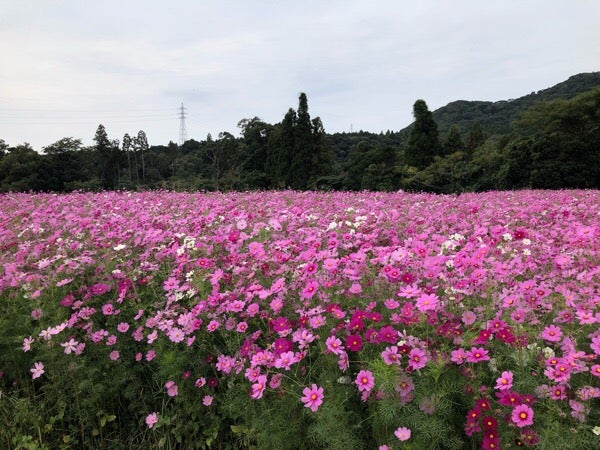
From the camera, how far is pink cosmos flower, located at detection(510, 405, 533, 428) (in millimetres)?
1593

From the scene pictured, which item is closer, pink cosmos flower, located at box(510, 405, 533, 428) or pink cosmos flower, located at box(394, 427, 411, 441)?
pink cosmos flower, located at box(510, 405, 533, 428)

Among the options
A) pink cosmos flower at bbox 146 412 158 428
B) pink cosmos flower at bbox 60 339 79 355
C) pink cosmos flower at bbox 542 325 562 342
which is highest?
pink cosmos flower at bbox 542 325 562 342

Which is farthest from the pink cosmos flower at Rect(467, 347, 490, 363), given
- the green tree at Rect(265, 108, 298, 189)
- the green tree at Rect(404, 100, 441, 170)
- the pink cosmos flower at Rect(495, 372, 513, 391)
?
the green tree at Rect(265, 108, 298, 189)

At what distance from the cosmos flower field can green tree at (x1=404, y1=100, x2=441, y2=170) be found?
2320 centimetres

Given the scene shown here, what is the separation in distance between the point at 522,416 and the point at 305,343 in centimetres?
92

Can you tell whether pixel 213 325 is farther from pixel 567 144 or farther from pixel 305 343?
pixel 567 144

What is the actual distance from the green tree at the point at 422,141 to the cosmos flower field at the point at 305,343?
76.1 feet

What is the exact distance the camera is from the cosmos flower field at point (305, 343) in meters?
1.82

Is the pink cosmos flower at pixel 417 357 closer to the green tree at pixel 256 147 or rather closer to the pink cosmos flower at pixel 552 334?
the pink cosmos flower at pixel 552 334

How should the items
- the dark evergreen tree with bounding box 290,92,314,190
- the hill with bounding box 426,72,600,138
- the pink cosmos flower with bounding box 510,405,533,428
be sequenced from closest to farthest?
the pink cosmos flower with bounding box 510,405,533,428 → the dark evergreen tree with bounding box 290,92,314,190 → the hill with bounding box 426,72,600,138

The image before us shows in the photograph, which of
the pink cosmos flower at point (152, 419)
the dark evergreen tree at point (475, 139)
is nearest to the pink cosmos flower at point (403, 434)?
the pink cosmos flower at point (152, 419)

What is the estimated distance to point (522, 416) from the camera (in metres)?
1.62

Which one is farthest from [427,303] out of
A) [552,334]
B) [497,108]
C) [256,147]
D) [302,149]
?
[497,108]

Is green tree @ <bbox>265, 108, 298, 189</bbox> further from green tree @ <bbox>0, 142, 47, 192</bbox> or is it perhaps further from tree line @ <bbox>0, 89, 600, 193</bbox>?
green tree @ <bbox>0, 142, 47, 192</bbox>
